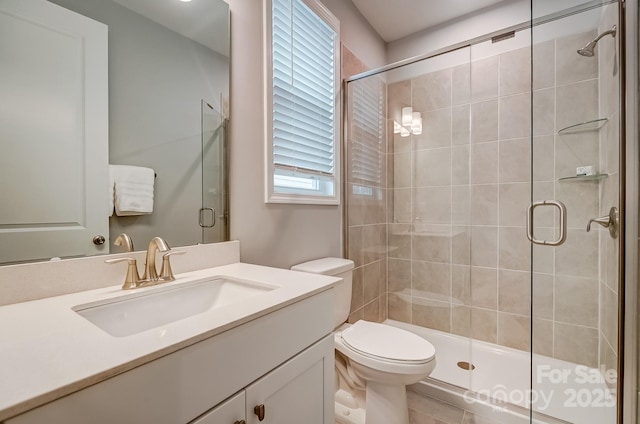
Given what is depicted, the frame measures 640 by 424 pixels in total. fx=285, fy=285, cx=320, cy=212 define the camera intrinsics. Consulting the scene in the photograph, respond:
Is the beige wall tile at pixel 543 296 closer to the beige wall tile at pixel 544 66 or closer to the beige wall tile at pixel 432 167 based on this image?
the beige wall tile at pixel 432 167

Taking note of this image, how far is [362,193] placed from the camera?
2162 mm

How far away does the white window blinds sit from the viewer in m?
1.51

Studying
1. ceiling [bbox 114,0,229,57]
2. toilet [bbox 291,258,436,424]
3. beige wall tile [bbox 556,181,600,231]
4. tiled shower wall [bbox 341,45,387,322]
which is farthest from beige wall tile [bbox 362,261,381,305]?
ceiling [bbox 114,0,229,57]

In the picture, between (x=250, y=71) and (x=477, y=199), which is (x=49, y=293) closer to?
(x=250, y=71)

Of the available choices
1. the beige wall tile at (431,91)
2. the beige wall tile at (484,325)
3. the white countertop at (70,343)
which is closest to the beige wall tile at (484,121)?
the beige wall tile at (431,91)

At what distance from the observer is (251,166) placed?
1.36 metres

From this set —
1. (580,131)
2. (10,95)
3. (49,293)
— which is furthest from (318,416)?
(580,131)

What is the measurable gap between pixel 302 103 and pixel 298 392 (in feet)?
4.73

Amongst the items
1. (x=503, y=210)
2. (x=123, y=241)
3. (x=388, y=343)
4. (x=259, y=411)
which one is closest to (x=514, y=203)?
(x=503, y=210)

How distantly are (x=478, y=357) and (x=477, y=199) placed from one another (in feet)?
3.67

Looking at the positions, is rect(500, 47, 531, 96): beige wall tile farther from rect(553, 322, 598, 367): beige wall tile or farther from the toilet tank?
A: the toilet tank

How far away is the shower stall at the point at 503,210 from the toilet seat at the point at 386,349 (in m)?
0.46

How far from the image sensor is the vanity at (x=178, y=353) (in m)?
0.42

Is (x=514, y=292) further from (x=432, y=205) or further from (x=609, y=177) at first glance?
(x=609, y=177)
